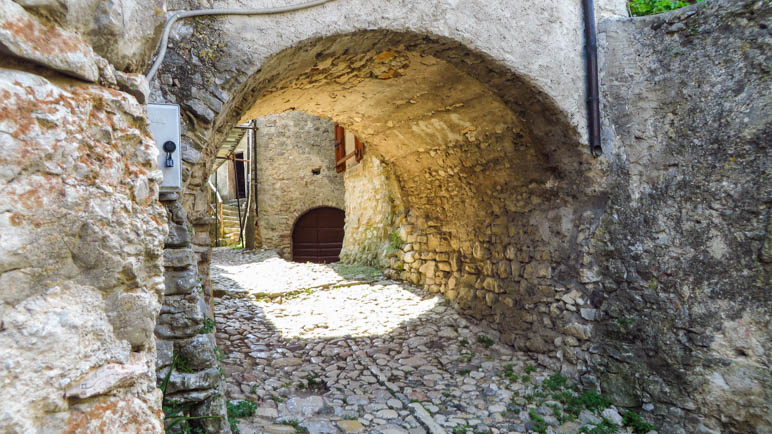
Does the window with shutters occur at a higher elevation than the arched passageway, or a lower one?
higher

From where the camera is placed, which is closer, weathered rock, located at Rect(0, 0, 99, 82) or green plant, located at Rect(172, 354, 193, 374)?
weathered rock, located at Rect(0, 0, 99, 82)

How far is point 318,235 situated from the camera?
1283cm

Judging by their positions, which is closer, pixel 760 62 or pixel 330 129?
pixel 760 62

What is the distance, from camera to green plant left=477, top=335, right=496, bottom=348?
4457 millimetres

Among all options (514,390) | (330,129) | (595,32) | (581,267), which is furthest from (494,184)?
(330,129)

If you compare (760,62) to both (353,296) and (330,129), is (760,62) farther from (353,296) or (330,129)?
(330,129)

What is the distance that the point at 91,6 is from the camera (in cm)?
86

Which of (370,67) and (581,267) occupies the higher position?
(370,67)

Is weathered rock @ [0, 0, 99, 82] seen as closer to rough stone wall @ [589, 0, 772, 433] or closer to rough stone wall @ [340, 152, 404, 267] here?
rough stone wall @ [589, 0, 772, 433]

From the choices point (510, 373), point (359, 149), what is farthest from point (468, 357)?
point (359, 149)

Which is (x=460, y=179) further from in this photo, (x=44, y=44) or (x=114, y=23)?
(x=44, y=44)

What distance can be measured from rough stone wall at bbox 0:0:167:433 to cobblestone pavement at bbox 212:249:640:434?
7.08 ft

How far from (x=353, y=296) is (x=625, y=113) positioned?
3.88 meters

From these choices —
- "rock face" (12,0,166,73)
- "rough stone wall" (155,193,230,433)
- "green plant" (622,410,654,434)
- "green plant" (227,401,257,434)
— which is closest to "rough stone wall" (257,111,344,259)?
"green plant" (227,401,257,434)
